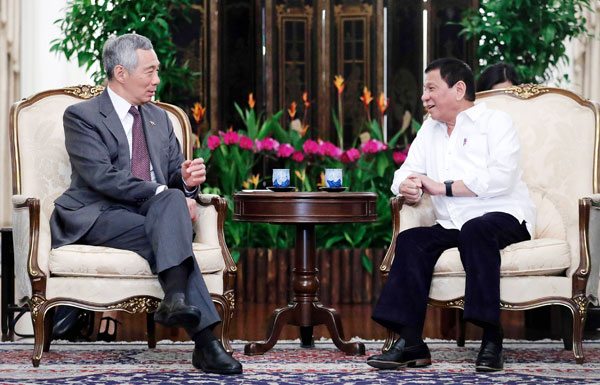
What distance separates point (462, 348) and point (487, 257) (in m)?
0.61

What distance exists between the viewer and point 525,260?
10.8 feet

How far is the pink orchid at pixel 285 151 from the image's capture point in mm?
5364

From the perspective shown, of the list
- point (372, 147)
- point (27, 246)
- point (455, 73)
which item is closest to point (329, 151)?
point (372, 147)

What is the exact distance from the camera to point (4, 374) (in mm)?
3033

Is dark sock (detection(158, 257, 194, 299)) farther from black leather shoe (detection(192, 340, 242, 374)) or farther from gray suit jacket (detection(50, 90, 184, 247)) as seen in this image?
gray suit jacket (detection(50, 90, 184, 247))

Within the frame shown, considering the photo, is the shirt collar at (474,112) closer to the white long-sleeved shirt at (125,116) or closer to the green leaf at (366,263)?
the white long-sleeved shirt at (125,116)

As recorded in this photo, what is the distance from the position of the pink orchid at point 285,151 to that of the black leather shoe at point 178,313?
237 centimetres

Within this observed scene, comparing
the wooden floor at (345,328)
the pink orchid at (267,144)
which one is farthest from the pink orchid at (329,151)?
the wooden floor at (345,328)

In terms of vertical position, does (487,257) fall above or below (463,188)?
below

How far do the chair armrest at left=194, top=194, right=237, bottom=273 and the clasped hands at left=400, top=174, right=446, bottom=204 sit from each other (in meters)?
0.64

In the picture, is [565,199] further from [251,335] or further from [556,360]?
[251,335]

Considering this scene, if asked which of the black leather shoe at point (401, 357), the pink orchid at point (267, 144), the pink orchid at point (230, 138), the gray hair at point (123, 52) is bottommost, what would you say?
the black leather shoe at point (401, 357)

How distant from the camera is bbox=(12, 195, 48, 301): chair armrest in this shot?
3.21 metres

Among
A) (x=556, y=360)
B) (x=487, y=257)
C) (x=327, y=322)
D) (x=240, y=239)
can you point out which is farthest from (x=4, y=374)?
(x=240, y=239)
